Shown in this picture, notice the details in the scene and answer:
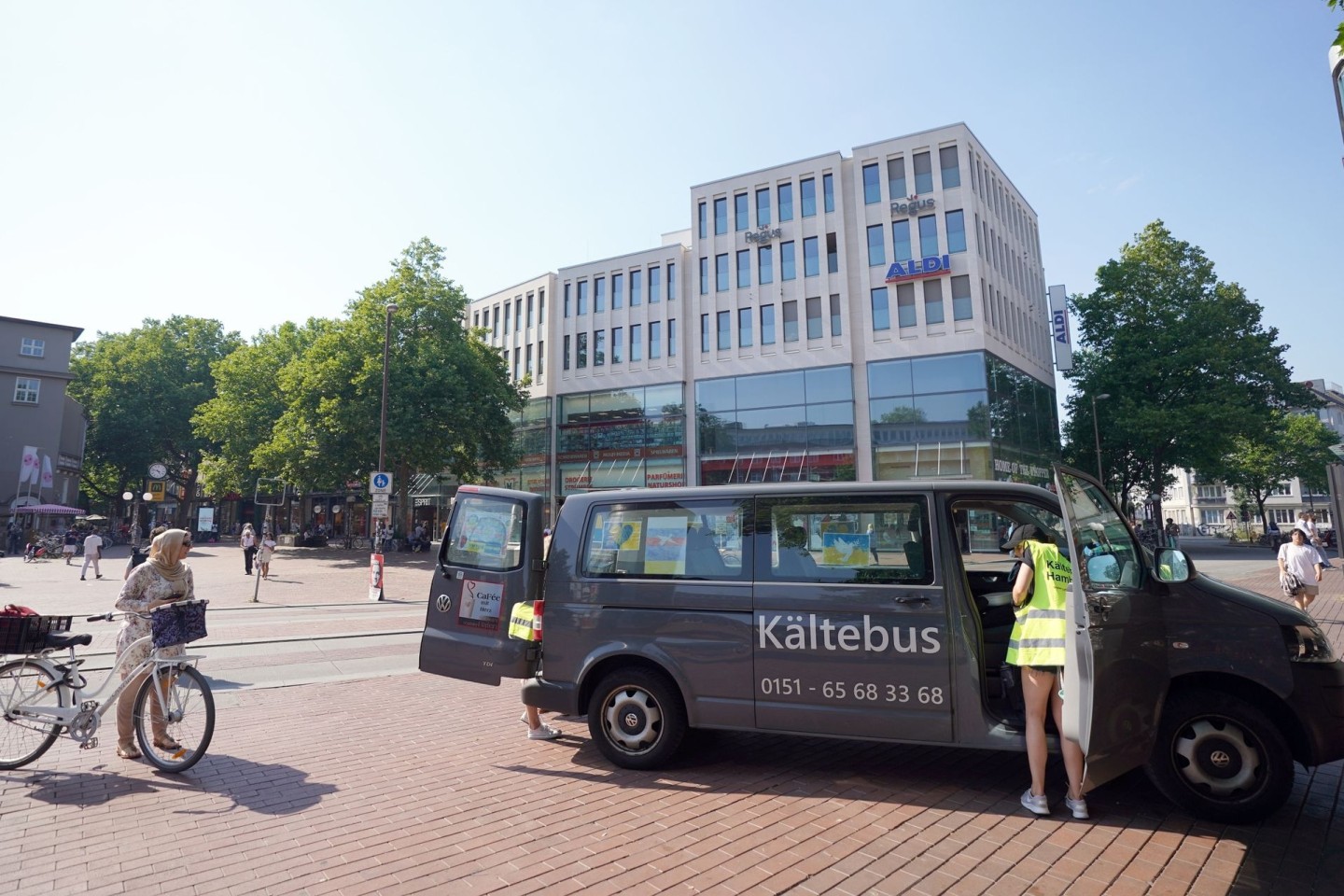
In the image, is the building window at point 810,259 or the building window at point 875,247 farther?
the building window at point 810,259

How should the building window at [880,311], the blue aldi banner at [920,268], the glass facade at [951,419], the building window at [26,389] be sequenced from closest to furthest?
the glass facade at [951,419] < the blue aldi banner at [920,268] < the building window at [880,311] < the building window at [26,389]

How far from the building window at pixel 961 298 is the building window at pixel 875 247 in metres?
3.83

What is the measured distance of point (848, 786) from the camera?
15.6 feet

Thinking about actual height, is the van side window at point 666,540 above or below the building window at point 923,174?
below

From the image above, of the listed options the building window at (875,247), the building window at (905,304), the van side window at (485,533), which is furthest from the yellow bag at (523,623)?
the building window at (875,247)

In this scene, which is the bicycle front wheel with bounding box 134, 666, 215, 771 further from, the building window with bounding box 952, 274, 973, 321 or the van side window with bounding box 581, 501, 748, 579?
the building window with bounding box 952, 274, 973, 321

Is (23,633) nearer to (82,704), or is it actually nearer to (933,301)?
(82,704)

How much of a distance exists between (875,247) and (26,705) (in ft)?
119

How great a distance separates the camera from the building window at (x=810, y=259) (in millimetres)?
37406

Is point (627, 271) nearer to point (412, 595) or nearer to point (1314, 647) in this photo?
point (412, 595)

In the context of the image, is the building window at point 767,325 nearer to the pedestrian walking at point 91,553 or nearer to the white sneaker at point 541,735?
the pedestrian walking at point 91,553

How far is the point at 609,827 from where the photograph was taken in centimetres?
411

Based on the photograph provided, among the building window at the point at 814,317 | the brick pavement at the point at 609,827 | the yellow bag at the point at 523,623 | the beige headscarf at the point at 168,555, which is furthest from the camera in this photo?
the building window at the point at 814,317

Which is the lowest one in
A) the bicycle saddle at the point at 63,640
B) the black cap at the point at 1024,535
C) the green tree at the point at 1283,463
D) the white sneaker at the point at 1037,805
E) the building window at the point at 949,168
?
the white sneaker at the point at 1037,805
